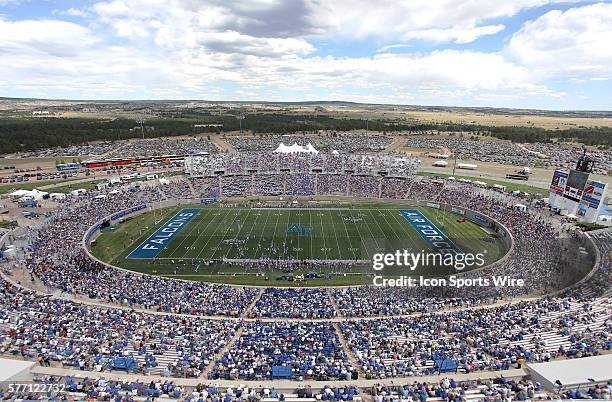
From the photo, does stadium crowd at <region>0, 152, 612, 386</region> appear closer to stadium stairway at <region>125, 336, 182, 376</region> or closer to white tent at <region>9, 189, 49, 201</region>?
stadium stairway at <region>125, 336, 182, 376</region>

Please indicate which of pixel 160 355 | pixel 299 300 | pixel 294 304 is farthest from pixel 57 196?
pixel 160 355

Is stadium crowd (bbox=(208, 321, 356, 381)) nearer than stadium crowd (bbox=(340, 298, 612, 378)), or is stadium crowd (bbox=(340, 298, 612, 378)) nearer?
stadium crowd (bbox=(208, 321, 356, 381))

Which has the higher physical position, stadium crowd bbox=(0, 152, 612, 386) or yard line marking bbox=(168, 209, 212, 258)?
stadium crowd bbox=(0, 152, 612, 386)

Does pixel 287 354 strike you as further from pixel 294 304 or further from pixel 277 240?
pixel 277 240

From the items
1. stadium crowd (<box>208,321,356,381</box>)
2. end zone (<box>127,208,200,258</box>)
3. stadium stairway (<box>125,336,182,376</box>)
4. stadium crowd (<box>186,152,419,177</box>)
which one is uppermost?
stadium crowd (<box>186,152,419,177</box>)

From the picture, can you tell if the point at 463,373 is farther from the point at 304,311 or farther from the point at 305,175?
the point at 305,175

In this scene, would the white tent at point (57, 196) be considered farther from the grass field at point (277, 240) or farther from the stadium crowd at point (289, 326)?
the stadium crowd at point (289, 326)

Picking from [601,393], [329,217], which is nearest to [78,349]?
[601,393]

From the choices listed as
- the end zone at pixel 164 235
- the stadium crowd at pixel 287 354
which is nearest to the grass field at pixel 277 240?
the end zone at pixel 164 235

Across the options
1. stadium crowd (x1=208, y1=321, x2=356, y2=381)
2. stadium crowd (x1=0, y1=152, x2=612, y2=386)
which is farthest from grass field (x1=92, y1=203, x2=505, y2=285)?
stadium crowd (x1=208, y1=321, x2=356, y2=381)
